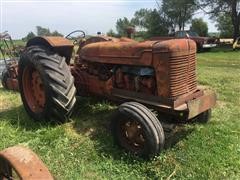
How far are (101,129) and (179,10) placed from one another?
32.3m

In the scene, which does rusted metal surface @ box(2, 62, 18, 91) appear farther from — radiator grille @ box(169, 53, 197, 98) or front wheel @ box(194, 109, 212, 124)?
radiator grille @ box(169, 53, 197, 98)

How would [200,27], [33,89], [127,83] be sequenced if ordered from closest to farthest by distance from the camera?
[127,83] < [33,89] < [200,27]

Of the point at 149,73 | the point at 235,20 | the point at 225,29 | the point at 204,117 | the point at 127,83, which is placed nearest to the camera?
the point at 149,73

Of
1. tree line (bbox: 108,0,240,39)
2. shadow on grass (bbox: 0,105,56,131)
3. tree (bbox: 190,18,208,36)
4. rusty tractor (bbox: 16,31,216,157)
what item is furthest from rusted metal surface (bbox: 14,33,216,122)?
tree (bbox: 190,18,208,36)

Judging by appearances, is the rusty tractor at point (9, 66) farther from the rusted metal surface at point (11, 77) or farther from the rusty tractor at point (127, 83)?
the rusty tractor at point (127, 83)

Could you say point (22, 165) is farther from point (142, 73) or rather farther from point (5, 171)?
point (142, 73)

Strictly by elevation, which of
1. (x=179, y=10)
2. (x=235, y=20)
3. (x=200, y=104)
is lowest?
(x=200, y=104)

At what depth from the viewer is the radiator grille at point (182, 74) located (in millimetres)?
4535

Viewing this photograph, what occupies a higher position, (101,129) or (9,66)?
(9,66)

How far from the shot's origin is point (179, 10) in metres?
35.9

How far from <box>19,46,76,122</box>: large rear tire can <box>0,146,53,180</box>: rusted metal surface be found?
221cm

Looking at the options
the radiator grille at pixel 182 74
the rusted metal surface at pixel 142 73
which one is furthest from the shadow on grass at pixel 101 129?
the radiator grille at pixel 182 74

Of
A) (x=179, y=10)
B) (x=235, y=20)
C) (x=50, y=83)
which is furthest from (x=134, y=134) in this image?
(x=179, y=10)

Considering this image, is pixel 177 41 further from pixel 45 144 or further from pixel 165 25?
pixel 165 25
